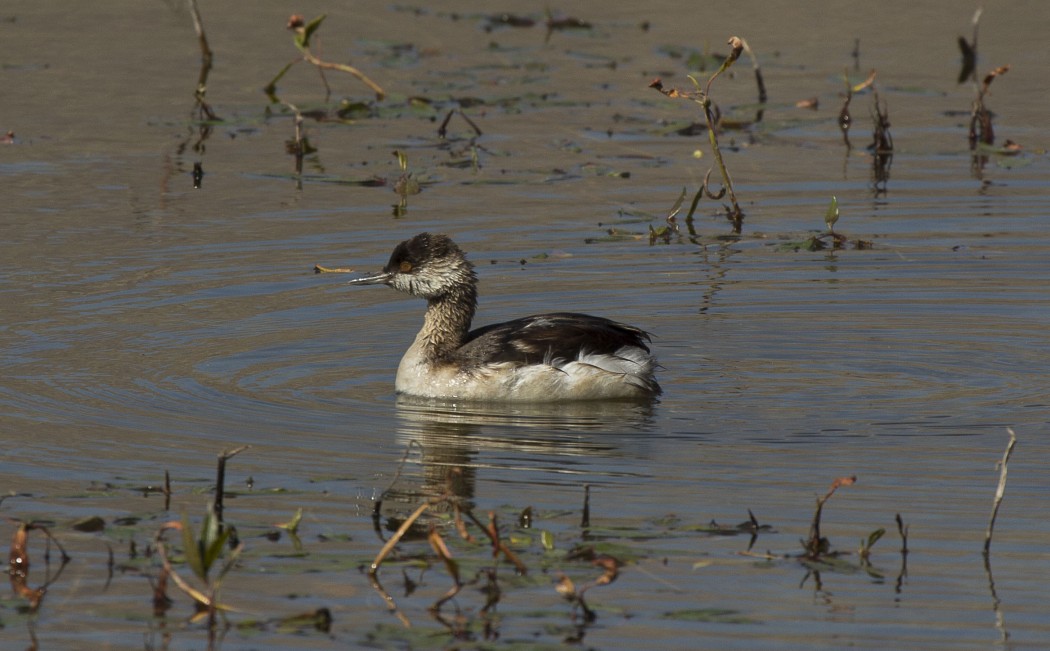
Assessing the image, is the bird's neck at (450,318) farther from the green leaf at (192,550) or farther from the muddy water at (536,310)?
the green leaf at (192,550)

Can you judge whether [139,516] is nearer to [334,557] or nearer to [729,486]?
[334,557]

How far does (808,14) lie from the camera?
24594 mm

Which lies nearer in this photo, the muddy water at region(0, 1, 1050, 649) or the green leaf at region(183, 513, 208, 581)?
the green leaf at region(183, 513, 208, 581)

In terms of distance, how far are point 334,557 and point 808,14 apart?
18388 mm

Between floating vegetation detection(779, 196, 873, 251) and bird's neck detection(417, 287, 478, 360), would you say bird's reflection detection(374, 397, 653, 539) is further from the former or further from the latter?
floating vegetation detection(779, 196, 873, 251)

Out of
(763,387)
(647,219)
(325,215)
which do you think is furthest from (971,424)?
(325,215)

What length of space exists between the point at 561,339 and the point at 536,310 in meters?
1.92

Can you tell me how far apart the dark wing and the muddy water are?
39 centimetres

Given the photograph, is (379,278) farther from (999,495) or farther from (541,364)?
(999,495)

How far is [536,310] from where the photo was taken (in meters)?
13.1

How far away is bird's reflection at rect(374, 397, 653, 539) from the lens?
888 centimetres

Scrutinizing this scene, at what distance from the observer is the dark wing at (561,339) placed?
1122cm

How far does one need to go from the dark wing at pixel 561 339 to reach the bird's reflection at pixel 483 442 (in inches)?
12.8

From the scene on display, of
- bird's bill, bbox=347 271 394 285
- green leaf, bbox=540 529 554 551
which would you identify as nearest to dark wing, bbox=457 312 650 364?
bird's bill, bbox=347 271 394 285
